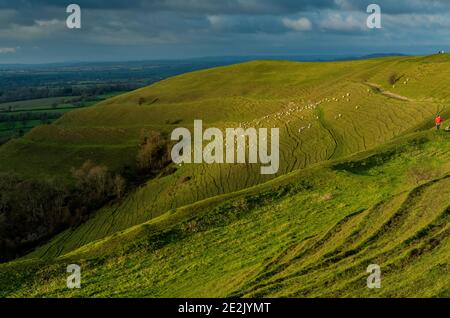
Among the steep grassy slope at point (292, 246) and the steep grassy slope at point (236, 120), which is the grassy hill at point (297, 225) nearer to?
the steep grassy slope at point (292, 246)

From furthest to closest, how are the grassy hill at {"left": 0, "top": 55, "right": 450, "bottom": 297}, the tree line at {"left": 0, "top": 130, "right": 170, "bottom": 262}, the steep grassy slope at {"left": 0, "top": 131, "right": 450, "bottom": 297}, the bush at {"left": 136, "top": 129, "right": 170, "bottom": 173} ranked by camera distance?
the bush at {"left": 136, "top": 129, "right": 170, "bottom": 173} → the tree line at {"left": 0, "top": 130, "right": 170, "bottom": 262} → the grassy hill at {"left": 0, "top": 55, "right": 450, "bottom": 297} → the steep grassy slope at {"left": 0, "top": 131, "right": 450, "bottom": 297}

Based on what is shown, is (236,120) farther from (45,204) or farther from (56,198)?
(45,204)

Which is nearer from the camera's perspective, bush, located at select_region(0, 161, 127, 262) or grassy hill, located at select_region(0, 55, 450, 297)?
grassy hill, located at select_region(0, 55, 450, 297)

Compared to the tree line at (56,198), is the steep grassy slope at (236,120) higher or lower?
higher

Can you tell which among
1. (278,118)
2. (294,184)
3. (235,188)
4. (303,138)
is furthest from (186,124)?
(294,184)

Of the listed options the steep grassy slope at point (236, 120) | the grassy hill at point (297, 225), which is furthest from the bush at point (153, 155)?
the grassy hill at point (297, 225)

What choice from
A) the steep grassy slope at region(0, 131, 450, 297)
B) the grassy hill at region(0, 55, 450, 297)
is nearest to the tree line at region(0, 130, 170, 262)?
the grassy hill at region(0, 55, 450, 297)

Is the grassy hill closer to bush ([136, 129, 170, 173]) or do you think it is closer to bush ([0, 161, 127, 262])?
bush ([0, 161, 127, 262])
